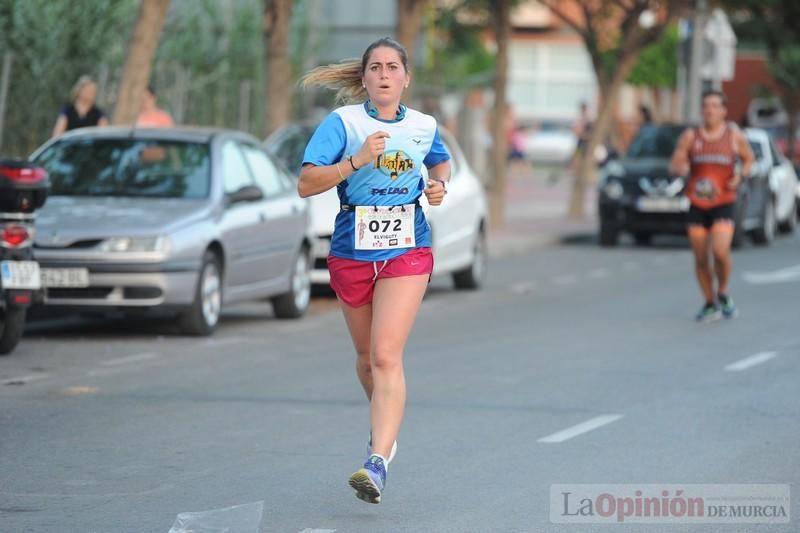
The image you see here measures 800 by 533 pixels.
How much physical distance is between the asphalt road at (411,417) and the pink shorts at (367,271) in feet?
2.74

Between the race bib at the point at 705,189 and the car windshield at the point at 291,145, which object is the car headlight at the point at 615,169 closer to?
the car windshield at the point at 291,145

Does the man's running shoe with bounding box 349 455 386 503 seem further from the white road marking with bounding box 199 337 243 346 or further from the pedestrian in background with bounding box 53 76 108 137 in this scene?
the pedestrian in background with bounding box 53 76 108 137

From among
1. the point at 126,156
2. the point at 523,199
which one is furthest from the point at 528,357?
the point at 523,199

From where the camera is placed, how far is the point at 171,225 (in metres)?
13.8

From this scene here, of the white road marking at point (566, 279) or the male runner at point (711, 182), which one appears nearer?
the male runner at point (711, 182)

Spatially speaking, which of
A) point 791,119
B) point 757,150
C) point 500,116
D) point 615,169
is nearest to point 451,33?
point 500,116

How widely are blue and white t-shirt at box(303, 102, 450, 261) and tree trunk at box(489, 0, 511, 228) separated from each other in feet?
72.6

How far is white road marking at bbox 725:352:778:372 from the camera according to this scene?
42.6 ft

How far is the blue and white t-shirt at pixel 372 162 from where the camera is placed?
7773mm

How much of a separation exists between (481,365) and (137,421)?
350 cm

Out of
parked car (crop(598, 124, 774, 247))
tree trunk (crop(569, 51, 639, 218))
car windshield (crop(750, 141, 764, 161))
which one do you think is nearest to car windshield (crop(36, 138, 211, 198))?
parked car (crop(598, 124, 774, 247))

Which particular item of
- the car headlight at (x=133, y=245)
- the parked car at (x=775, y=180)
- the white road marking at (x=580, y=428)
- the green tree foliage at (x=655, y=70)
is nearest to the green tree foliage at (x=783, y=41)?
the green tree foliage at (x=655, y=70)

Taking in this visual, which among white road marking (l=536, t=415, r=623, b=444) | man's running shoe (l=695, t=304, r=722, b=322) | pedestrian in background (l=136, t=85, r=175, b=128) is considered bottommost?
man's running shoe (l=695, t=304, r=722, b=322)

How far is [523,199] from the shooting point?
1645 inches
